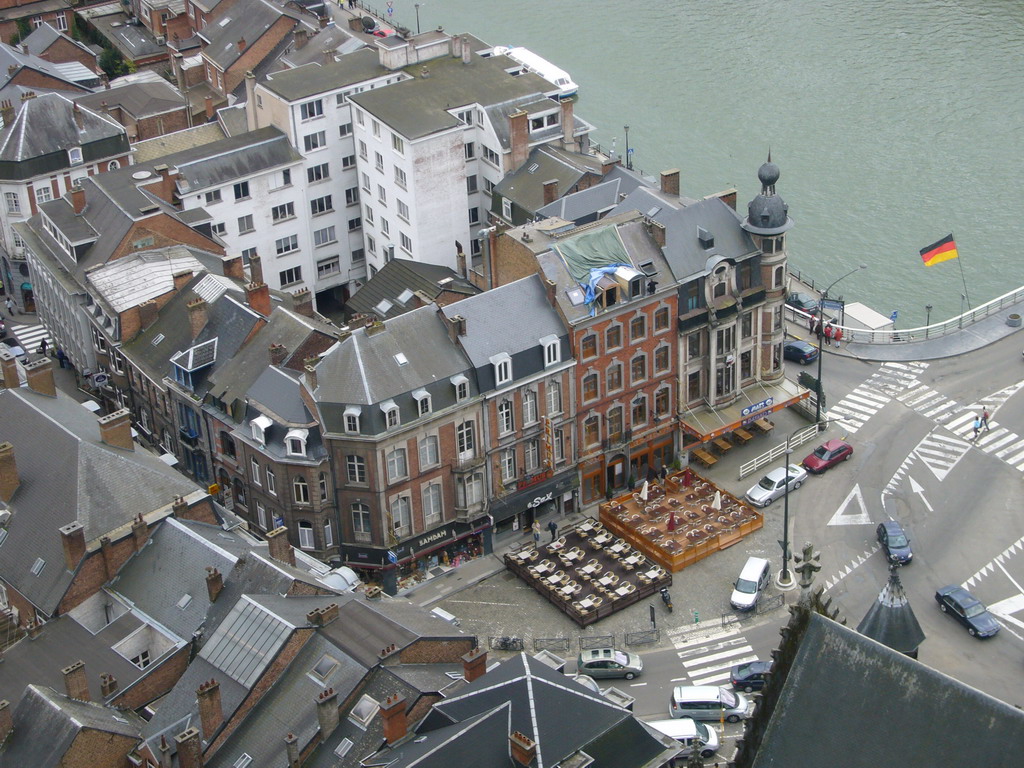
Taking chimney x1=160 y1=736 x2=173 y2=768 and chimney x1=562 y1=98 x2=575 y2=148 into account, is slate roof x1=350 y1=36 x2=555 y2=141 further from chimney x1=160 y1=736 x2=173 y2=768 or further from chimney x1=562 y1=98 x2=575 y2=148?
chimney x1=160 y1=736 x2=173 y2=768

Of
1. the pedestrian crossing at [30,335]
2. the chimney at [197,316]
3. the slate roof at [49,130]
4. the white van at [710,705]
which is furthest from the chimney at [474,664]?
the slate roof at [49,130]

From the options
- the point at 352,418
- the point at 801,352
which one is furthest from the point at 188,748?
the point at 801,352

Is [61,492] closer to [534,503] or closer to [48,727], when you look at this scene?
[48,727]

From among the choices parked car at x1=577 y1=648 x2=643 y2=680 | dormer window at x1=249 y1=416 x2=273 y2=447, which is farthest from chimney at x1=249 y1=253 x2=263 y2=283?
parked car at x1=577 y1=648 x2=643 y2=680

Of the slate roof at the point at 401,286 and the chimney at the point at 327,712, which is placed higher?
the slate roof at the point at 401,286

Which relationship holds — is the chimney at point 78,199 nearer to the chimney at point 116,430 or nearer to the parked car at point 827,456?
the chimney at point 116,430
